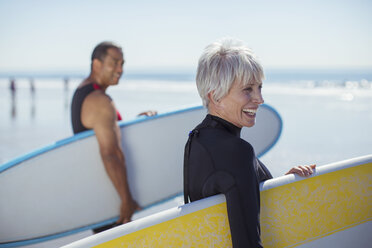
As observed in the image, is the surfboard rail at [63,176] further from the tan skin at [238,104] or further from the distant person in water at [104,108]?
the tan skin at [238,104]

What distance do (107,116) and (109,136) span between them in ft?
0.51

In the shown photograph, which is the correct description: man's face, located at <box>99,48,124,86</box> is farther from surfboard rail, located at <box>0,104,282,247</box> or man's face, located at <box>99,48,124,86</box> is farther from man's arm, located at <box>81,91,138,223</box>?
surfboard rail, located at <box>0,104,282,247</box>

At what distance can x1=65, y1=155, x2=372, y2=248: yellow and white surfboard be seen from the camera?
3.78 feet

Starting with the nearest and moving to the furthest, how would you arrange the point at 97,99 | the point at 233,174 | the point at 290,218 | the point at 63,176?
the point at 233,174, the point at 290,218, the point at 97,99, the point at 63,176

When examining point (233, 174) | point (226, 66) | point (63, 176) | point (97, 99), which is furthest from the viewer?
point (63, 176)

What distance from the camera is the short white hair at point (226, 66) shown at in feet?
3.56

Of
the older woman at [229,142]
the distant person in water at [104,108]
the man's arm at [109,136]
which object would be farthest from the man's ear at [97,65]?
the older woman at [229,142]

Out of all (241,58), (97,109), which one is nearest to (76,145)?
(97,109)

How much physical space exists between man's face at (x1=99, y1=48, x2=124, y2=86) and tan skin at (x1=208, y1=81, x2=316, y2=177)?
4.70 ft

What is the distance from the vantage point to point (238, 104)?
1.14m

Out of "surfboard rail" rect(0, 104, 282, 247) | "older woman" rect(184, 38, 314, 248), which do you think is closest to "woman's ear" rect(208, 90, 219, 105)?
"older woman" rect(184, 38, 314, 248)

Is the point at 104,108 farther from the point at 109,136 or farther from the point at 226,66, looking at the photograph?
the point at 226,66

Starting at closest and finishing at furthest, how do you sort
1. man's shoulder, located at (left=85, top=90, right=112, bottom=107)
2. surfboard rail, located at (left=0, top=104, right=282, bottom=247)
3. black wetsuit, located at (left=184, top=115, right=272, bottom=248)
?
black wetsuit, located at (left=184, top=115, right=272, bottom=248) → man's shoulder, located at (left=85, top=90, right=112, bottom=107) → surfboard rail, located at (left=0, top=104, right=282, bottom=247)

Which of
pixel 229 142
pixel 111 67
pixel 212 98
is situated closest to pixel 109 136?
pixel 111 67
